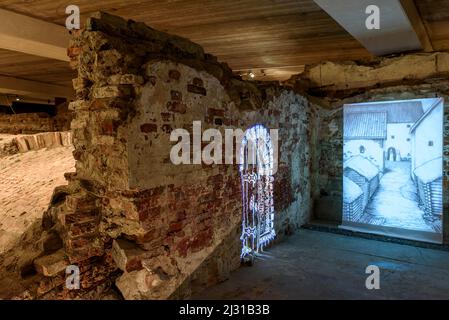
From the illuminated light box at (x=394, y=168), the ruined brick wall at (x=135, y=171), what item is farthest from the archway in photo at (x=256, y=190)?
the illuminated light box at (x=394, y=168)

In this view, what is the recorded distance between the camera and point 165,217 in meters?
2.13

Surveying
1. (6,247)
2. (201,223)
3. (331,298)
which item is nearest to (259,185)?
(201,223)

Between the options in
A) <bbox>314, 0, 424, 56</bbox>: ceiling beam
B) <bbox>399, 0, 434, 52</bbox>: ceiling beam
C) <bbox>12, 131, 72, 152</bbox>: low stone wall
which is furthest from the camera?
<bbox>12, 131, 72, 152</bbox>: low stone wall

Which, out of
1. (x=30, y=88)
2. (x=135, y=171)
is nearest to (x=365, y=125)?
(x=135, y=171)

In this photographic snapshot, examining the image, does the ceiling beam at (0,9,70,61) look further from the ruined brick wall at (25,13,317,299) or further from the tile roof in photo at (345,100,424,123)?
the tile roof in photo at (345,100,424,123)

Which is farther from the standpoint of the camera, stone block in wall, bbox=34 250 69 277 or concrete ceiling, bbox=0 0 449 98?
concrete ceiling, bbox=0 0 449 98

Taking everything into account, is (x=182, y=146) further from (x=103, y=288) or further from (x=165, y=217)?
(x=103, y=288)

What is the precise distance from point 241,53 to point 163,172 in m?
3.13

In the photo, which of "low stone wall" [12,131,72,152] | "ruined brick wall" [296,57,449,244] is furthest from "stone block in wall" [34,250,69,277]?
"ruined brick wall" [296,57,449,244]

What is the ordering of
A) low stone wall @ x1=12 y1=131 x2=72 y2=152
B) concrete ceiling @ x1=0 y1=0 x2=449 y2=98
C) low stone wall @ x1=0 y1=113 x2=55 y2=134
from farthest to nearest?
low stone wall @ x1=0 y1=113 x2=55 y2=134, low stone wall @ x1=12 y1=131 x2=72 y2=152, concrete ceiling @ x1=0 y1=0 x2=449 y2=98

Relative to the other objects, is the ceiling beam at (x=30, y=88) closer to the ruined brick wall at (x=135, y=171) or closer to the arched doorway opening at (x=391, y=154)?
the ruined brick wall at (x=135, y=171)

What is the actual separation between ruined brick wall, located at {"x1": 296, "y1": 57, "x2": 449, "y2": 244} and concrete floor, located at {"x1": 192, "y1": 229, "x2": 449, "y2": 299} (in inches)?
34.5

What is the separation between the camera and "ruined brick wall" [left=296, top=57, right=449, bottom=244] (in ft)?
12.5

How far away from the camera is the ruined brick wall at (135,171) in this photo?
6.21 ft
